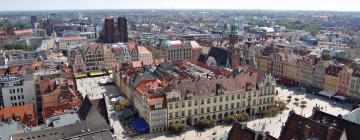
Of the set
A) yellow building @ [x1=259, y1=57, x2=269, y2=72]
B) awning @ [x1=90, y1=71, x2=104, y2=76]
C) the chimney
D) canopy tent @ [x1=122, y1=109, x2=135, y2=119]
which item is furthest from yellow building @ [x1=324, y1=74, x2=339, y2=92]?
awning @ [x1=90, y1=71, x2=104, y2=76]

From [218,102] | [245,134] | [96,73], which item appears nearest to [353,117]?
[245,134]

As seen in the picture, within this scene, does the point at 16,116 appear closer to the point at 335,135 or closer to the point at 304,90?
the point at 335,135

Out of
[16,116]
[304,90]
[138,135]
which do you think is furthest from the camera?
[304,90]

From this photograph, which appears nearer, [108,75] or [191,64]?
[191,64]

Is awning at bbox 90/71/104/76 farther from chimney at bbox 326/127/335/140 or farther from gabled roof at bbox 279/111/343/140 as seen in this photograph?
chimney at bbox 326/127/335/140

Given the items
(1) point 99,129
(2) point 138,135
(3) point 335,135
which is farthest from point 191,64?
(3) point 335,135

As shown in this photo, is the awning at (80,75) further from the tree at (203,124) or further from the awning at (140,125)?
the tree at (203,124)
